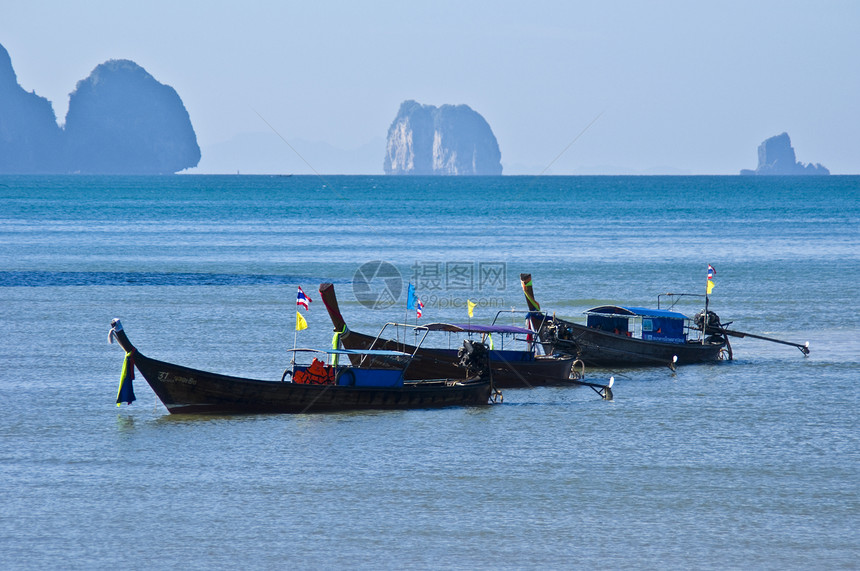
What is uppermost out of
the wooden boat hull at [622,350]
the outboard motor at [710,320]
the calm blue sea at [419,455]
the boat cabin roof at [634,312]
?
the boat cabin roof at [634,312]

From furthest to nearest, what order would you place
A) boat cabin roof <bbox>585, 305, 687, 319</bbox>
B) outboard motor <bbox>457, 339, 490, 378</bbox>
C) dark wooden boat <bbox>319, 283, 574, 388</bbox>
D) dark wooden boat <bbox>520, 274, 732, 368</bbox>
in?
boat cabin roof <bbox>585, 305, 687, 319</bbox> < dark wooden boat <bbox>520, 274, 732, 368</bbox> < dark wooden boat <bbox>319, 283, 574, 388</bbox> < outboard motor <bbox>457, 339, 490, 378</bbox>

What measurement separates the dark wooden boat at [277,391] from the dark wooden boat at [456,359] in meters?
2.48

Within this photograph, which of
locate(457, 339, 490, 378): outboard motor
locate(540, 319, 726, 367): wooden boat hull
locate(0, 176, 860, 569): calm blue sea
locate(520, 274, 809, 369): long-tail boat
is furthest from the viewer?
locate(540, 319, 726, 367): wooden boat hull

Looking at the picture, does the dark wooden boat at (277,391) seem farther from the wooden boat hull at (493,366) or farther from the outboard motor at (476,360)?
the wooden boat hull at (493,366)

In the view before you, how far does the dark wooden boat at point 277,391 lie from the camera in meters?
24.4

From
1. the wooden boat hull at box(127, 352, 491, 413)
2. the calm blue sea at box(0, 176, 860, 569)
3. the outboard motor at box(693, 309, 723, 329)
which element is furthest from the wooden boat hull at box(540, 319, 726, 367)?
the wooden boat hull at box(127, 352, 491, 413)

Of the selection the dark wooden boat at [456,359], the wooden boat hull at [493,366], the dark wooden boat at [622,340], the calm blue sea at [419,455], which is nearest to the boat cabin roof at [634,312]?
the dark wooden boat at [622,340]

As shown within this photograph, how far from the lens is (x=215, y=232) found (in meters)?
94.1

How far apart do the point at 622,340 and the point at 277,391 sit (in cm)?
1360

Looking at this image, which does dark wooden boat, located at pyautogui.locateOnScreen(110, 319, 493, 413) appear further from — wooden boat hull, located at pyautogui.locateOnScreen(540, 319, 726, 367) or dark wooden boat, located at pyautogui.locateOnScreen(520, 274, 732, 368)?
wooden boat hull, located at pyautogui.locateOnScreen(540, 319, 726, 367)

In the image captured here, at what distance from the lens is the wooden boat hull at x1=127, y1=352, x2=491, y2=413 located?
24359 millimetres

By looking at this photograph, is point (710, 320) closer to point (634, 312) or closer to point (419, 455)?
point (634, 312)

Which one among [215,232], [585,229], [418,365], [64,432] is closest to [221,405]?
[64,432]

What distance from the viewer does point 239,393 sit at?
24.5 m
